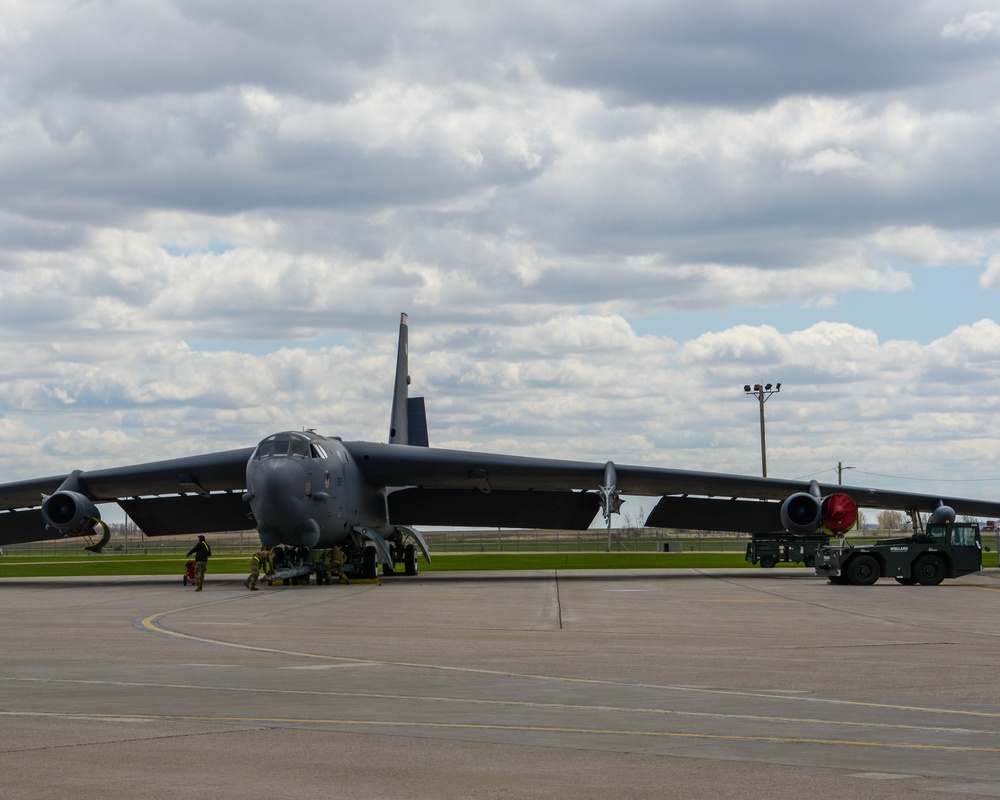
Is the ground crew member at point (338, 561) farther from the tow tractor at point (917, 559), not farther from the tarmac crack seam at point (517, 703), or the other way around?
the tarmac crack seam at point (517, 703)

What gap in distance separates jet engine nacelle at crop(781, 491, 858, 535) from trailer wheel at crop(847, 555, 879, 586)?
5.24m

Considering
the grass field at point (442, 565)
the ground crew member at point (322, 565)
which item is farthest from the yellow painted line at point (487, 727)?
the grass field at point (442, 565)

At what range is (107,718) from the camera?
11.1 m

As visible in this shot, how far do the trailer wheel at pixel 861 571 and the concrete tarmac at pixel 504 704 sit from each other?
10638 millimetres

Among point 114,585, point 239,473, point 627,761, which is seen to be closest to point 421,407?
point 239,473

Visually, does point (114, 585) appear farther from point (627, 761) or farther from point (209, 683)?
point (627, 761)

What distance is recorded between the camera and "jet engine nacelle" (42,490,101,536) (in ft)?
132

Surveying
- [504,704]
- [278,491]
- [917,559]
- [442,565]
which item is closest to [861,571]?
[917,559]

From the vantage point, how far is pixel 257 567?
35.4 m

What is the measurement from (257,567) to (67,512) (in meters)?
8.33

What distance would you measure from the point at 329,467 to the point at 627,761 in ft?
96.3

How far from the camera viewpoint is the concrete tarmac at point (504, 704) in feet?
27.1

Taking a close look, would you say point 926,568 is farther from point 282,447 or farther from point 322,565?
point 282,447

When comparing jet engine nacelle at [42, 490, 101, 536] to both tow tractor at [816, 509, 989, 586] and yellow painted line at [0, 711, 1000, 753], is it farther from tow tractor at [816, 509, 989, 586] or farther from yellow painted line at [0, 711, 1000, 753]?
yellow painted line at [0, 711, 1000, 753]
